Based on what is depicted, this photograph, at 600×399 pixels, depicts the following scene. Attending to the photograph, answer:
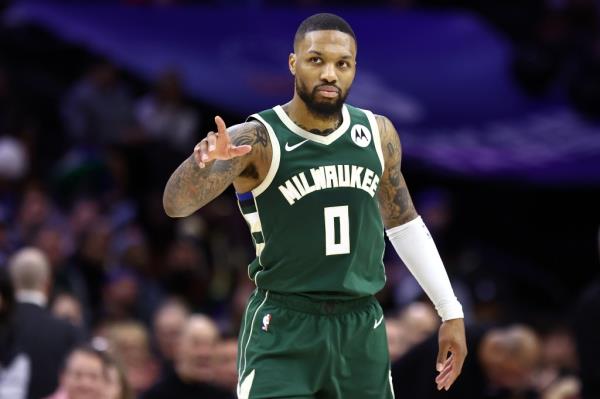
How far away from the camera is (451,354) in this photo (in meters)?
6.11

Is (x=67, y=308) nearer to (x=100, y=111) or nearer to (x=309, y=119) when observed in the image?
(x=100, y=111)

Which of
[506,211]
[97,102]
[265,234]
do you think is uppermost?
[97,102]

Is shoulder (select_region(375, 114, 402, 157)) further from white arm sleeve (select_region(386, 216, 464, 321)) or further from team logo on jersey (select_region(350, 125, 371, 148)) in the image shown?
white arm sleeve (select_region(386, 216, 464, 321))

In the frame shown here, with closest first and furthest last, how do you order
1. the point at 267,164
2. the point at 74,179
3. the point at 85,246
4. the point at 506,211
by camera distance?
1. the point at 267,164
2. the point at 85,246
3. the point at 74,179
4. the point at 506,211

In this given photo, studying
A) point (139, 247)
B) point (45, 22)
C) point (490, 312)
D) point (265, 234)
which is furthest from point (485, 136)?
point (265, 234)

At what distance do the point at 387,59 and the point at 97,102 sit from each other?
310 cm

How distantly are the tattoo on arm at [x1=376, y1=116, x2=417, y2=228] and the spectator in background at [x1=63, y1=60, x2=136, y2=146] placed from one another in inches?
346

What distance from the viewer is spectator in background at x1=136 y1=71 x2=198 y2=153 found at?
14.7 m

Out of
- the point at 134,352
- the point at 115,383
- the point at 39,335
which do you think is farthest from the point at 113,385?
the point at 134,352

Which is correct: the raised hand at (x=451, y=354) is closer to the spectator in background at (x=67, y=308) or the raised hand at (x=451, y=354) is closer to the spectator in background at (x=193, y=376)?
the spectator in background at (x=193, y=376)

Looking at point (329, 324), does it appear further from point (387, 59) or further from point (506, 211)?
point (506, 211)

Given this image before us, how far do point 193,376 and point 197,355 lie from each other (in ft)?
0.46

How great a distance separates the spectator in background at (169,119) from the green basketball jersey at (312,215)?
886cm

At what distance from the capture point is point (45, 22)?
1478 centimetres
